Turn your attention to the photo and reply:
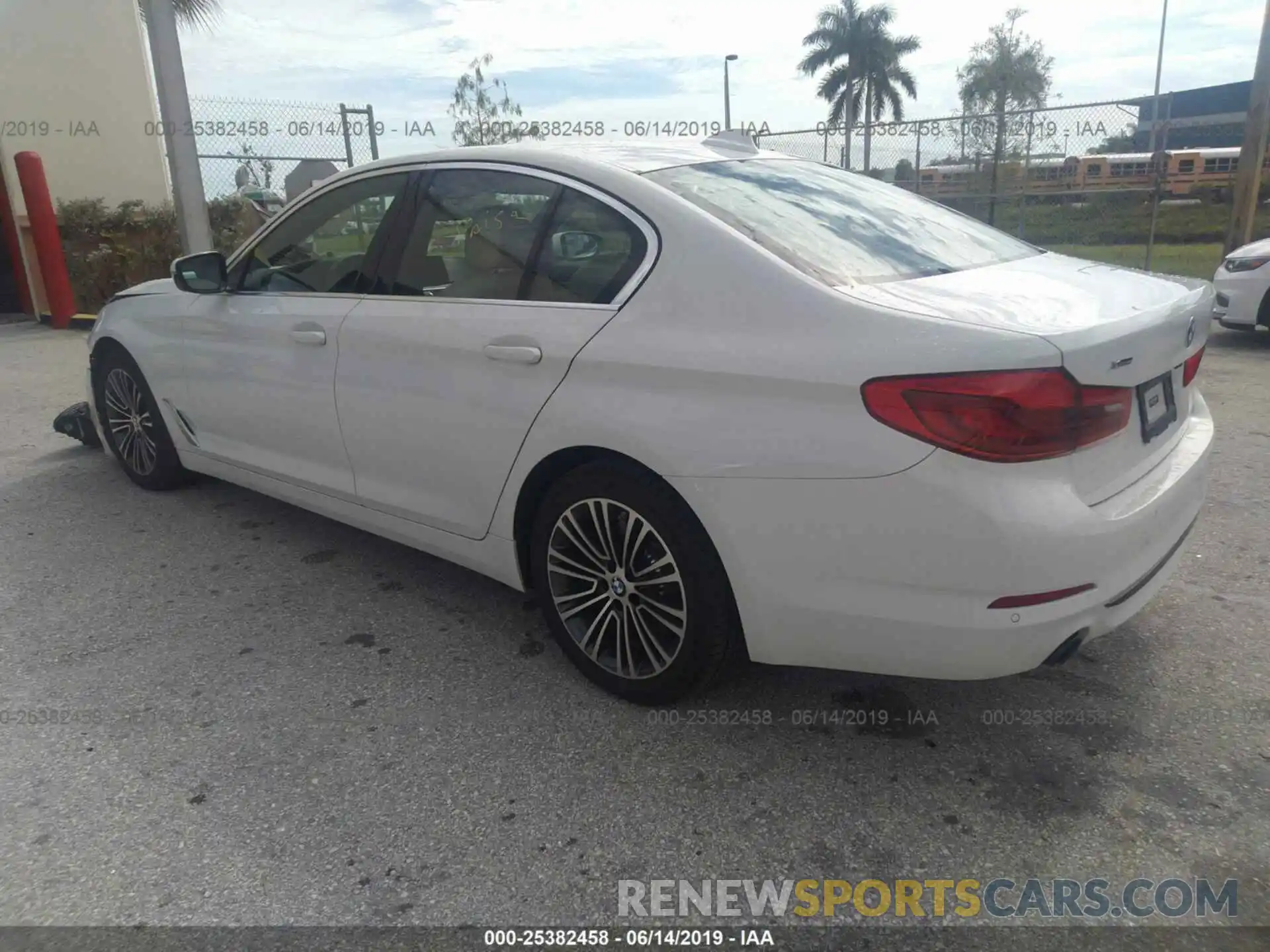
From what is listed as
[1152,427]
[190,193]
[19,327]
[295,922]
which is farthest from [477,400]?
[19,327]

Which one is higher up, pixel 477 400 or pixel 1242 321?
pixel 477 400

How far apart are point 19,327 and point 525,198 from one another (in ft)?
40.5

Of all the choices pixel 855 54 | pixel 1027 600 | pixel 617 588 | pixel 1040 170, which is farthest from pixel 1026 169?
pixel 855 54

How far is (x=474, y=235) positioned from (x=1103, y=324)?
6.56ft

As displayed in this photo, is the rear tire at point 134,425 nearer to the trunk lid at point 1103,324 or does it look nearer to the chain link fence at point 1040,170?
the trunk lid at point 1103,324

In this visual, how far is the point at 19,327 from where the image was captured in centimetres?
1253

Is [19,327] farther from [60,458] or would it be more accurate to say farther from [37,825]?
[37,825]

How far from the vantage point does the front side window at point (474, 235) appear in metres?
3.04

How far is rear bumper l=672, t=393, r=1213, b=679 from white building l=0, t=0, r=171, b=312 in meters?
13.5

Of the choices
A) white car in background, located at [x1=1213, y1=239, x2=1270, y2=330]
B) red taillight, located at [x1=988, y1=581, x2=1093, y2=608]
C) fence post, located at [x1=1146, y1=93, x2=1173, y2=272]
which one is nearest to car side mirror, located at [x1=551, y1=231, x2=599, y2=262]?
red taillight, located at [x1=988, y1=581, x2=1093, y2=608]

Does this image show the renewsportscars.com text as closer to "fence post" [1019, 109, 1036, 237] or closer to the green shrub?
"fence post" [1019, 109, 1036, 237]

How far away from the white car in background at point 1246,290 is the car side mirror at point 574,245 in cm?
724

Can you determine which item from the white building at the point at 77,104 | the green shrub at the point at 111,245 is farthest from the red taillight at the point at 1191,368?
the white building at the point at 77,104

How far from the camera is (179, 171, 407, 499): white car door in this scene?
11.8 ft
